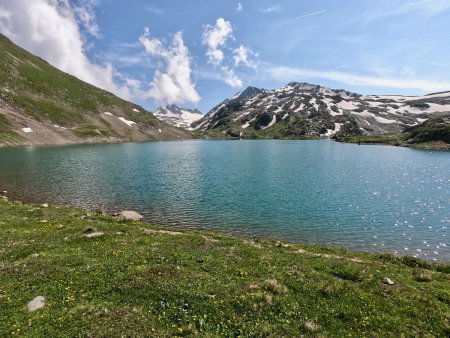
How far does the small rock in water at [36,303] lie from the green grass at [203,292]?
35cm

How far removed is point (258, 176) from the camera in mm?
89312

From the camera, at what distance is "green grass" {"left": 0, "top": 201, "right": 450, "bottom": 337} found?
16625 millimetres

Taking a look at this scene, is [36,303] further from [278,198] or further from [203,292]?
[278,198]

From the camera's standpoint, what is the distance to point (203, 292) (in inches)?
766

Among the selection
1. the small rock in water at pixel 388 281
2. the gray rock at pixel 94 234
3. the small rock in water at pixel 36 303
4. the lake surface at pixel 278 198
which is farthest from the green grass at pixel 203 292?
the lake surface at pixel 278 198

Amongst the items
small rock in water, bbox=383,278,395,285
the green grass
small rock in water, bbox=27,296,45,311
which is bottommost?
small rock in water, bbox=383,278,395,285

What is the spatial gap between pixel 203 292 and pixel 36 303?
9.79 meters

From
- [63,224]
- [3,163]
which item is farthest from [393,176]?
[3,163]

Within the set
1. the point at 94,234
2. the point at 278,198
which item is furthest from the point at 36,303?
the point at 278,198

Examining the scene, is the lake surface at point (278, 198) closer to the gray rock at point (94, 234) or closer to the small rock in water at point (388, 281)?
Answer: the small rock in water at point (388, 281)

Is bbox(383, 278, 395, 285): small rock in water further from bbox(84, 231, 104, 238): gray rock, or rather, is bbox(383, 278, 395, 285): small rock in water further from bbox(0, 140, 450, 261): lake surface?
bbox(84, 231, 104, 238): gray rock

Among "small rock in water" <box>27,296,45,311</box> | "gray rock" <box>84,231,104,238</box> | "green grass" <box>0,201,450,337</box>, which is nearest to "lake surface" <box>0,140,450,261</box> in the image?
"green grass" <box>0,201,450,337</box>

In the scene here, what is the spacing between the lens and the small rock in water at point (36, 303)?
17.4 metres

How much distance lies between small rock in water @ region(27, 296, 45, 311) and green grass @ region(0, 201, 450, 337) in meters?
0.35
